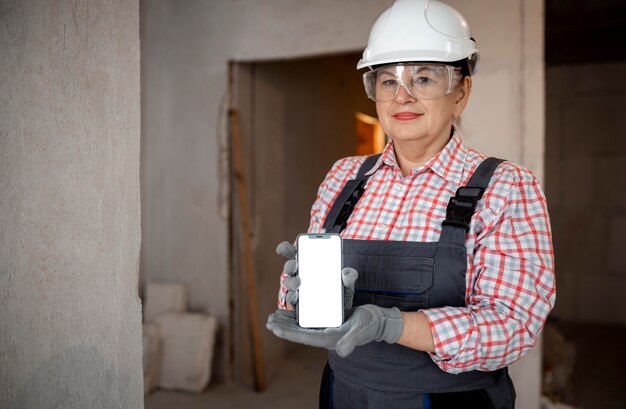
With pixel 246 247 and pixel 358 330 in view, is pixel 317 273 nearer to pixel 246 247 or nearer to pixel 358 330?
pixel 358 330

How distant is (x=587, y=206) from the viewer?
6.07m

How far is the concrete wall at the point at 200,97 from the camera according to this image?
3.71m

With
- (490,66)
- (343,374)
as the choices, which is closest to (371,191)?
(343,374)

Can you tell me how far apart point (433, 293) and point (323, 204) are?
Answer: 0.51 m

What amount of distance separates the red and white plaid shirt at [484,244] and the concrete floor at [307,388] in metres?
2.59

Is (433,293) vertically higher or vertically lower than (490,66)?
lower

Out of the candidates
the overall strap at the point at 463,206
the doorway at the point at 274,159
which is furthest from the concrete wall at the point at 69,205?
the doorway at the point at 274,159

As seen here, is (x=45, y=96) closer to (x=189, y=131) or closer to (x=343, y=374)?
(x=343, y=374)

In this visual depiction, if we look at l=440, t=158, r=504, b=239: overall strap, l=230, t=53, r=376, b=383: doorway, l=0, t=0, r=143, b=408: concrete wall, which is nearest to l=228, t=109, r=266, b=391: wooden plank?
l=230, t=53, r=376, b=383: doorway

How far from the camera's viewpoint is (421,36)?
58.1 inches

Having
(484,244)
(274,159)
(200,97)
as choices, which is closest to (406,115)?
(484,244)

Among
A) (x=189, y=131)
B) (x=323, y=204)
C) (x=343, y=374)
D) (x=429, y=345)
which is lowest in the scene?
(x=343, y=374)

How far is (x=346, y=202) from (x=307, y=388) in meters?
2.83

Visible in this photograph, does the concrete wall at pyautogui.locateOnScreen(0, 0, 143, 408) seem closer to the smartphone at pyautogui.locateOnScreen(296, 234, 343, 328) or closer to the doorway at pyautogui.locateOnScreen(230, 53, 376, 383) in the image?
the smartphone at pyautogui.locateOnScreen(296, 234, 343, 328)
